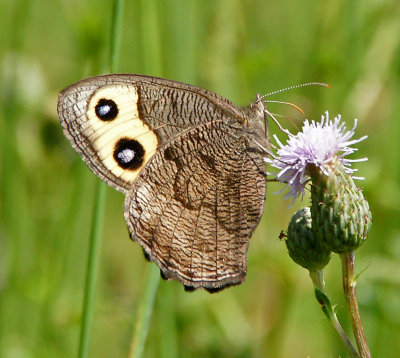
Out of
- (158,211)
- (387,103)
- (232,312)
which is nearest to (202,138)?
(158,211)

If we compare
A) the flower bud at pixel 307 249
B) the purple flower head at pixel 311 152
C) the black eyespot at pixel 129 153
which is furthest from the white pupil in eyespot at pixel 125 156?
the flower bud at pixel 307 249

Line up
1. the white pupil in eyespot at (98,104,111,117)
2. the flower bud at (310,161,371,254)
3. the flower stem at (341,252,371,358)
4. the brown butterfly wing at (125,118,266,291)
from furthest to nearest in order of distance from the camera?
the white pupil in eyespot at (98,104,111,117), the brown butterfly wing at (125,118,266,291), the flower bud at (310,161,371,254), the flower stem at (341,252,371,358)

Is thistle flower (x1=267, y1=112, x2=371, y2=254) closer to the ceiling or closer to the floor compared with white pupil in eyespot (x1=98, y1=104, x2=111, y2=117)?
closer to the floor

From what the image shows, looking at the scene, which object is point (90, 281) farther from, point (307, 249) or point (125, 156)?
point (307, 249)

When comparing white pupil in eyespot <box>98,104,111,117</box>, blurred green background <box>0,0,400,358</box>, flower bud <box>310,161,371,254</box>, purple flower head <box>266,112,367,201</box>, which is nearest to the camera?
flower bud <box>310,161,371,254</box>

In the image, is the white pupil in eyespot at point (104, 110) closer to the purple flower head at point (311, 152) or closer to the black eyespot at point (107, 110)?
the black eyespot at point (107, 110)

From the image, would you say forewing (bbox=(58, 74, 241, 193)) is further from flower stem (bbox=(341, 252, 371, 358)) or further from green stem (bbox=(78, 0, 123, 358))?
flower stem (bbox=(341, 252, 371, 358))

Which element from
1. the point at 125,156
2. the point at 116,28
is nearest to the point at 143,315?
the point at 125,156

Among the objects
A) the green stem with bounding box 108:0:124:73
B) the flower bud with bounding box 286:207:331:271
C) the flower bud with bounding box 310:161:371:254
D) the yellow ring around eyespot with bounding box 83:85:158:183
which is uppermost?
the green stem with bounding box 108:0:124:73

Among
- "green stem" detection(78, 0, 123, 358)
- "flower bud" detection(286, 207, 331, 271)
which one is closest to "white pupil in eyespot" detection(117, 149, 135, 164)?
"green stem" detection(78, 0, 123, 358)
